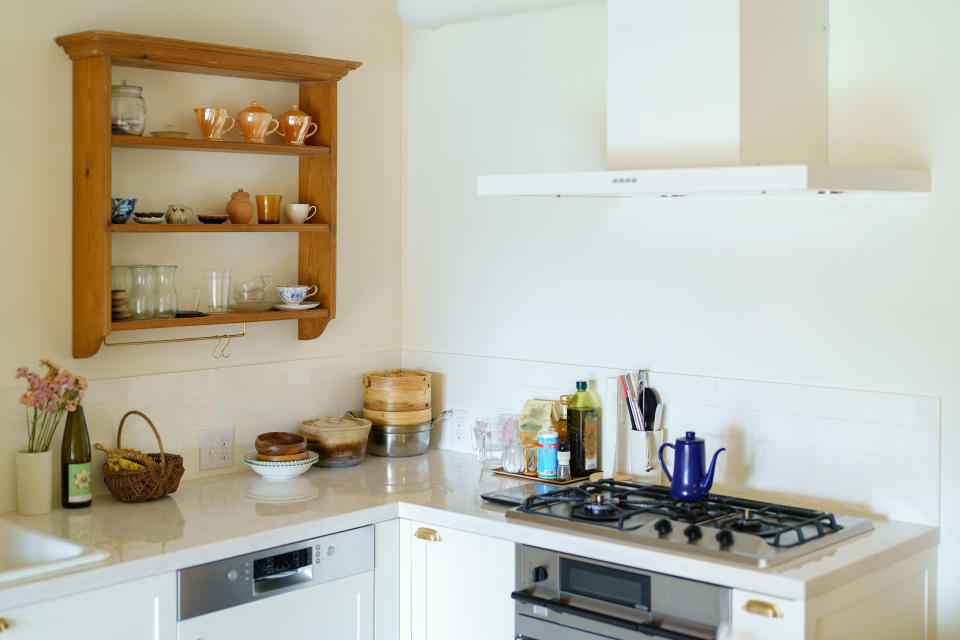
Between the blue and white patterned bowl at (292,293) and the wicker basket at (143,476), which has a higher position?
the blue and white patterned bowl at (292,293)

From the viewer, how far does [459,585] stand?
8.84ft

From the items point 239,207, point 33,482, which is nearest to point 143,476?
point 33,482

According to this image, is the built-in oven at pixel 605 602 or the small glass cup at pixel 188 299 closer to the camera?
the built-in oven at pixel 605 602

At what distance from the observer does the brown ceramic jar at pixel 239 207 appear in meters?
3.03

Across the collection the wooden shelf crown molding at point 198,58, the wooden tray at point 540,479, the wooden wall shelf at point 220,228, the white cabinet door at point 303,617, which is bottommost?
the white cabinet door at point 303,617

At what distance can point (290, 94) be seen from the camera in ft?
10.8

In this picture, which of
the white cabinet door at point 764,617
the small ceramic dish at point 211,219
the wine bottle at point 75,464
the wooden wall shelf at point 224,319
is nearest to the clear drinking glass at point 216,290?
the wooden wall shelf at point 224,319

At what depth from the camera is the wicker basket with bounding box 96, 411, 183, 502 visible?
2.72 m

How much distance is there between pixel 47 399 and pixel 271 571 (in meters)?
0.71

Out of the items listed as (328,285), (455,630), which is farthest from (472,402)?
(455,630)

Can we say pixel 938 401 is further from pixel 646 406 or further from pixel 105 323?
pixel 105 323

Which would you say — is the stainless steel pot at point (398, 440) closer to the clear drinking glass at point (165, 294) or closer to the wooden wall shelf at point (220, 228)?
the wooden wall shelf at point (220, 228)

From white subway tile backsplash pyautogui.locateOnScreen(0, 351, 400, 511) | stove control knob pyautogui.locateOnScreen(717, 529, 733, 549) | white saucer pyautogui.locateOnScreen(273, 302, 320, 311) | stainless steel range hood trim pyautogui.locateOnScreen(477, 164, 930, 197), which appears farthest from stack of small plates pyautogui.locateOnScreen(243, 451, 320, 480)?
stove control knob pyautogui.locateOnScreen(717, 529, 733, 549)

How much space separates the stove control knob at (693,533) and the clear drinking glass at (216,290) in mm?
1499
